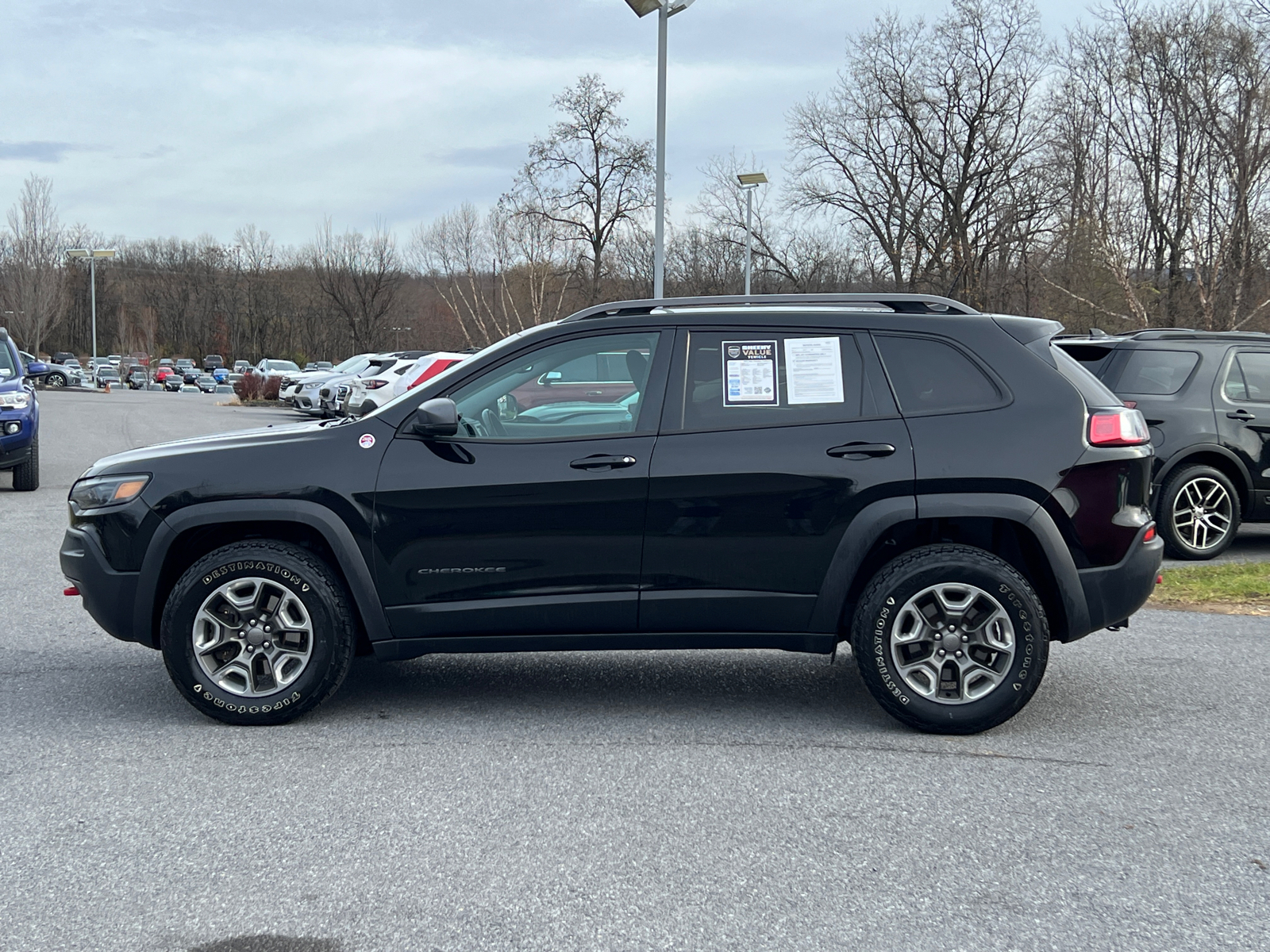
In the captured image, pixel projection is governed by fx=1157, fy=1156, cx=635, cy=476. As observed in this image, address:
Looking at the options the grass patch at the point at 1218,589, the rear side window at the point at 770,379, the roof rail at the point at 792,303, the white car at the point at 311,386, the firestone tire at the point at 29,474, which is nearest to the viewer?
the rear side window at the point at 770,379

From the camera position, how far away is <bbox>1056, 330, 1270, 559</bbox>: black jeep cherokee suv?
968 centimetres

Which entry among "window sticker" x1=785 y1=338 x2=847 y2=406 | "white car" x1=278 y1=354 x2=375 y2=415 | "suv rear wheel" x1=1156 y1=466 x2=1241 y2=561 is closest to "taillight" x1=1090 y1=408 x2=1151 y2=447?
"window sticker" x1=785 y1=338 x2=847 y2=406

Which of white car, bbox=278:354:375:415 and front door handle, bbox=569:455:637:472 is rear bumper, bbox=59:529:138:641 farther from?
white car, bbox=278:354:375:415

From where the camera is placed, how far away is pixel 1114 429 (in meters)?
4.87

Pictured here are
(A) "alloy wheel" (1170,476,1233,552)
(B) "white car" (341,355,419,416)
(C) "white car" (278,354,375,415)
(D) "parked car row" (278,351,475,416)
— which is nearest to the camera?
(A) "alloy wheel" (1170,476,1233,552)

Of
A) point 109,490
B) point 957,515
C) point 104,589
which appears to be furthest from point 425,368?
point 957,515

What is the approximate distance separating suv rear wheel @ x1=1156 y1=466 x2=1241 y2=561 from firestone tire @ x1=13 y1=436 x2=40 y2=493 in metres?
12.0

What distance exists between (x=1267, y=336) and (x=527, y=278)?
109ft

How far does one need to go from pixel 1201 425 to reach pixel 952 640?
6094mm

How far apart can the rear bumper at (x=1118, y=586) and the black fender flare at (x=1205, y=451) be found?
16.8ft

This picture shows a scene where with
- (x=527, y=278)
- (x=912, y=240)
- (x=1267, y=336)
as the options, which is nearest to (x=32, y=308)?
(x=527, y=278)

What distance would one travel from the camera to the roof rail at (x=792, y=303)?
510 centimetres

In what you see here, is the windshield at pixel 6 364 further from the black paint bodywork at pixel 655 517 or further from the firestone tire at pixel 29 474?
the black paint bodywork at pixel 655 517

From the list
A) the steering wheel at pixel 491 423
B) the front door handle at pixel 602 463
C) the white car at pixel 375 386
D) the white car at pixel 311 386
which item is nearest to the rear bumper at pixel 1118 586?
the front door handle at pixel 602 463
